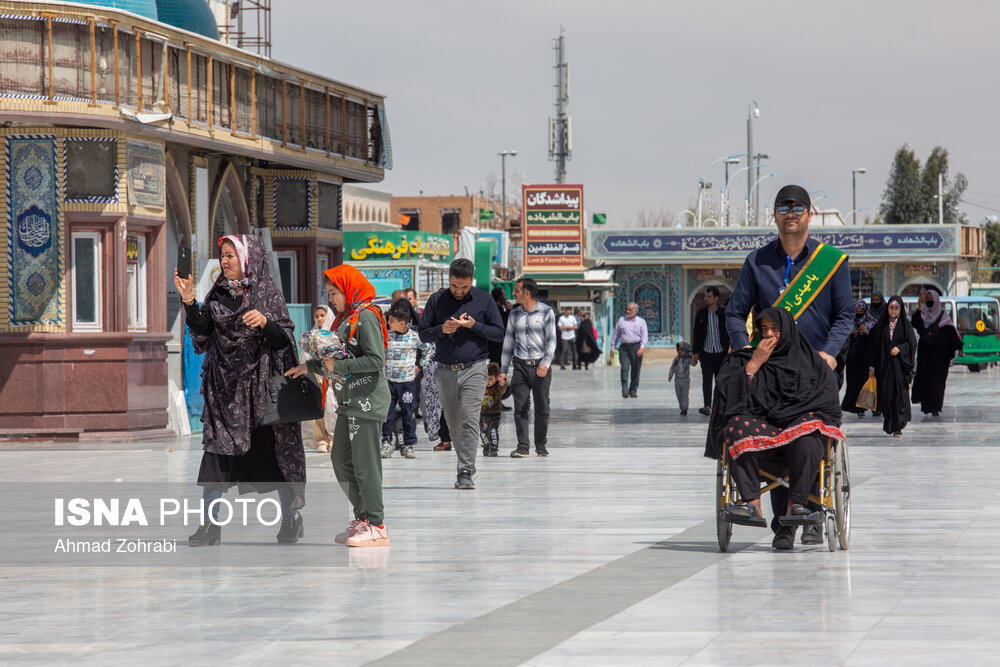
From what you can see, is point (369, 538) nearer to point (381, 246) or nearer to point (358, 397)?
point (358, 397)

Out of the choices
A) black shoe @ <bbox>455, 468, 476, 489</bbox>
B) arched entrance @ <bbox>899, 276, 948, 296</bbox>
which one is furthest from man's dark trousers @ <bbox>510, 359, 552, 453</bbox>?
arched entrance @ <bbox>899, 276, 948, 296</bbox>

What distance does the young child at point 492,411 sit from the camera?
14.1 meters

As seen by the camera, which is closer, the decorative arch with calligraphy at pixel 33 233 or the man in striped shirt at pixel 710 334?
the decorative arch with calligraphy at pixel 33 233

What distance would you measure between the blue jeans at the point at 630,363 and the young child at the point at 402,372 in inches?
471

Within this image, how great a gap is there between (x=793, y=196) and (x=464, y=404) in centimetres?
405

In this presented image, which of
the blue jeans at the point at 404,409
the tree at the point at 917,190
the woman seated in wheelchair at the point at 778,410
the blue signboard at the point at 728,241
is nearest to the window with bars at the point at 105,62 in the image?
the blue jeans at the point at 404,409

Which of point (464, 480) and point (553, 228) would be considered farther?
point (553, 228)

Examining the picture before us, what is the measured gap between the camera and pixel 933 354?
66.8 ft

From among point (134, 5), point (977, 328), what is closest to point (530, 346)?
point (134, 5)

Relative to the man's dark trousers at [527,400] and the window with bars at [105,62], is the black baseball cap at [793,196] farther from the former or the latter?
the window with bars at [105,62]

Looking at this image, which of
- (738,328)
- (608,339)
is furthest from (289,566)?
(608,339)

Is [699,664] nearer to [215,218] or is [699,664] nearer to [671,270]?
[215,218]

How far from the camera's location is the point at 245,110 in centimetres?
1944

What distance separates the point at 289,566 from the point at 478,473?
5415 millimetres
